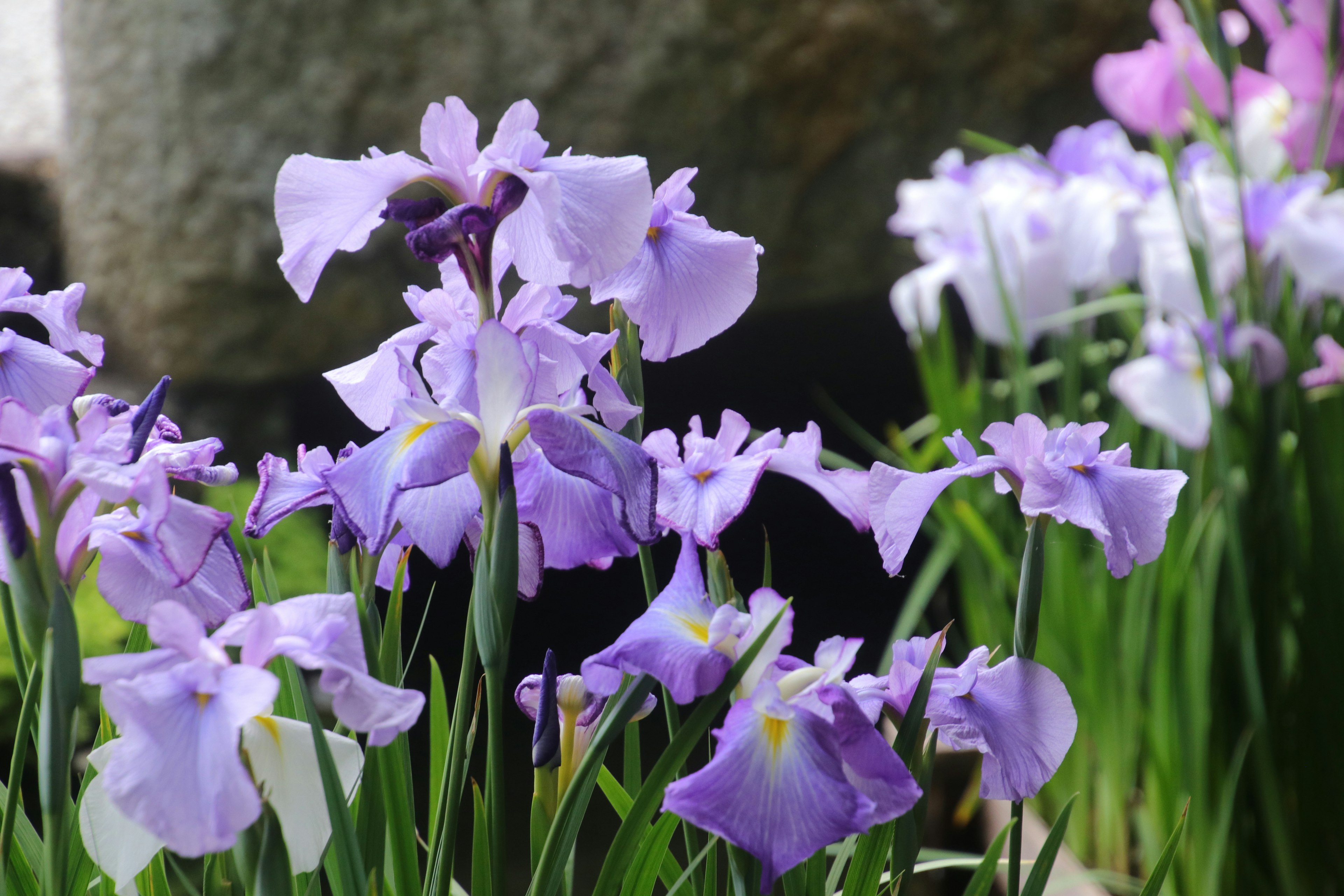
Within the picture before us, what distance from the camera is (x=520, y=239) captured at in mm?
225

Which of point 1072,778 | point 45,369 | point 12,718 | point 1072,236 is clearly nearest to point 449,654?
point 12,718

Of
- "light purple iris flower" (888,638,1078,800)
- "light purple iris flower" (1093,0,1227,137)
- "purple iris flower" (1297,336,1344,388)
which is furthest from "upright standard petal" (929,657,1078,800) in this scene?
"light purple iris flower" (1093,0,1227,137)

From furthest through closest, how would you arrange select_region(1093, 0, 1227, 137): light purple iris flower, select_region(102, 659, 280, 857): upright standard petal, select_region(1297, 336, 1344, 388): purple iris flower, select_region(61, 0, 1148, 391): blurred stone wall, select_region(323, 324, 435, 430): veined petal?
1. select_region(61, 0, 1148, 391): blurred stone wall
2. select_region(1093, 0, 1227, 137): light purple iris flower
3. select_region(1297, 336, 1344, 388): purple iris flower
4. select_region(323, 324, 435, 430): veined petal
5. select_region(102, 659, 280, 857): upright standard petal

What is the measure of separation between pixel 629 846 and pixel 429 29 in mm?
1360

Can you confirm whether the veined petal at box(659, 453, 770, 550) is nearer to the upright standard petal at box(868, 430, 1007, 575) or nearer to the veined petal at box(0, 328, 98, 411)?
the upright standard petal at box(868, 430, 1007, 575)

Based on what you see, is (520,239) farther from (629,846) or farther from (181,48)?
(181,48)

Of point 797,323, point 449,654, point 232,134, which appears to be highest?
point 232,134

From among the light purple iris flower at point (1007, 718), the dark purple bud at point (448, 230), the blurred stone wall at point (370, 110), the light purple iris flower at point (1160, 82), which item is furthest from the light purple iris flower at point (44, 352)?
the blurred stone wall at point (370, 110)

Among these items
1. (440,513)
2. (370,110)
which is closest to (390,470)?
(440,513)

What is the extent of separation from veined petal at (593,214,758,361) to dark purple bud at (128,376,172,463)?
0.11m

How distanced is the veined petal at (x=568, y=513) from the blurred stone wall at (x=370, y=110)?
1.21m

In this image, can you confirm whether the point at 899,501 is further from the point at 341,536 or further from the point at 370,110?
the point at 370,110

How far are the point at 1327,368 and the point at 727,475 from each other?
24.6 inches

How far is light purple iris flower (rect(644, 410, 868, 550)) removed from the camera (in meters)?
0.23
